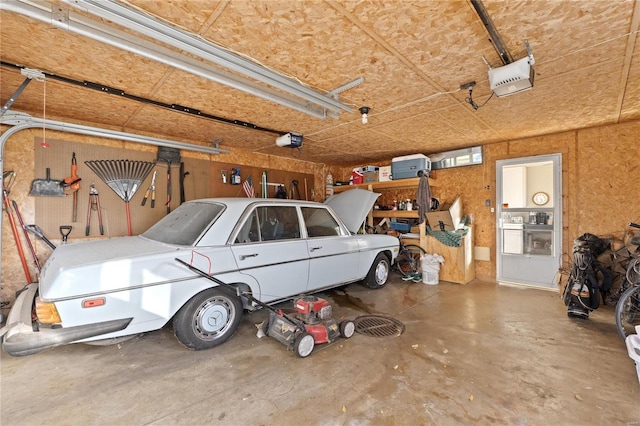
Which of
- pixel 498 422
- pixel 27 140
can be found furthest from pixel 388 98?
pixel 27 140

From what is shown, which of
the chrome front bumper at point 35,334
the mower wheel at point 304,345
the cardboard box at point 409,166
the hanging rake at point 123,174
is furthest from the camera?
the cardboard box at point 409,166

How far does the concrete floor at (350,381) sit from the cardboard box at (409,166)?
3.05 m

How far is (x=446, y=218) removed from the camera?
16.6ft

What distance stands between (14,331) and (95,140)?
9.10 feet

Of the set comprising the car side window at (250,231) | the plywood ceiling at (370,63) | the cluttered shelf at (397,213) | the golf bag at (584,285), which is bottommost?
the golf bag at (584,285)

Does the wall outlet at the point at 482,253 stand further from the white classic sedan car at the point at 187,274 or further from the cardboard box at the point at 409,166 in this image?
the white classic sedan car at the point at 187,274

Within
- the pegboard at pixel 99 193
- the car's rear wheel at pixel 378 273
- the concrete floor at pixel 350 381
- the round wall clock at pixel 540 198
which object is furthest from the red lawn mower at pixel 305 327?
the round wall clock at pixel 540 198

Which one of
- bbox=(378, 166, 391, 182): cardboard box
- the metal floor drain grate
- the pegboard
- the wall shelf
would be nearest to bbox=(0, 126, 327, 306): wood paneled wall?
the pegboard

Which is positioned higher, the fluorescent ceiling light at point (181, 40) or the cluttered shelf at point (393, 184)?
the fluorescent ceiling light at point (181, 40)

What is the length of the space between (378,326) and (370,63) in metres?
2.65

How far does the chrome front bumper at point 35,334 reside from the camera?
1.78 metres

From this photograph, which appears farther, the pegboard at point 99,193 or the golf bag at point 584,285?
the pegboard at point 99,193

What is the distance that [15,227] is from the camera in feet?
10.3

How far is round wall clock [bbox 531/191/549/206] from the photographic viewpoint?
4.59m
